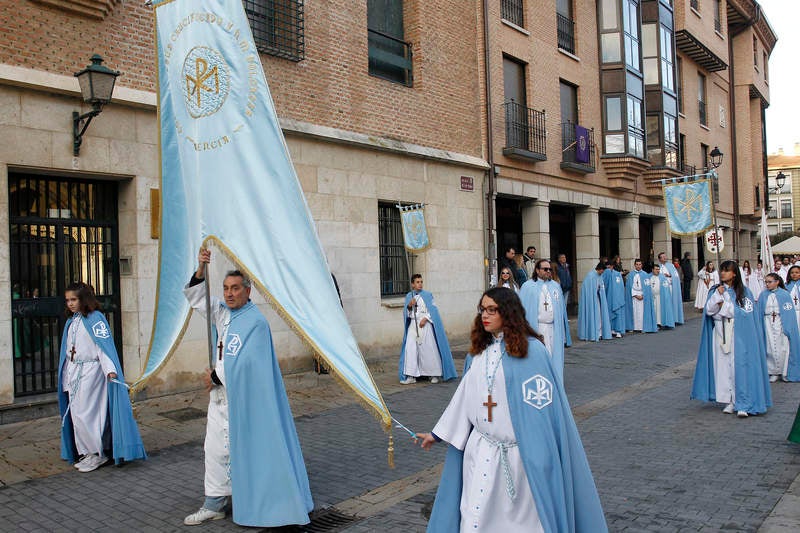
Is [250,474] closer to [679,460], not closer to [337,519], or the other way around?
[337,519]

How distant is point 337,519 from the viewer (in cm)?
505

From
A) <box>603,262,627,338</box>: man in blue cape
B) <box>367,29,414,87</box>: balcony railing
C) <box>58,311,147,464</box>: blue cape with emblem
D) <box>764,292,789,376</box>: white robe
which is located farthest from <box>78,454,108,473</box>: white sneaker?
<box>603,262,627,338</box>: man in blue cape

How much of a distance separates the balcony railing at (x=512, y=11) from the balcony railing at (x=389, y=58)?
389cm

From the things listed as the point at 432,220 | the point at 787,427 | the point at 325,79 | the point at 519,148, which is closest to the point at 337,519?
the point at 787,427

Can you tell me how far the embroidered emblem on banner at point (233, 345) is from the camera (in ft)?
15.7

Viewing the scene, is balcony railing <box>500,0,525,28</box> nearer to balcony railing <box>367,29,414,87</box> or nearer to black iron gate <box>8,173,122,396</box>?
balcony railing <box>367,29,414,87</box>

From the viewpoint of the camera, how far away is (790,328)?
35.4 ft

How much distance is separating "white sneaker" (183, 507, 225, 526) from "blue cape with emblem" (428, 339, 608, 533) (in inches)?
104

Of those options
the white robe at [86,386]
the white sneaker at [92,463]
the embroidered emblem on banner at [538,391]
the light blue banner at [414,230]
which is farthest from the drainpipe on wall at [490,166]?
the embroidered emblem on banner at [538,391]

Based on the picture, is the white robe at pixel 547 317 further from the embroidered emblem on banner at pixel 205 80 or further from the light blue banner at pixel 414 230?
the embroidered emblem on banner at pixel 205 80

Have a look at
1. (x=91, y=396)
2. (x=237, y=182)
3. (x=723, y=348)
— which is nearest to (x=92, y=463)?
(x=91, y=396)

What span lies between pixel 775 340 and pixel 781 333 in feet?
0.58

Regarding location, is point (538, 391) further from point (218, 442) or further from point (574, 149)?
point (574, 149)

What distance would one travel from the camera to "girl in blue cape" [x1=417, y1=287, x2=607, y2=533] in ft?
11.3
